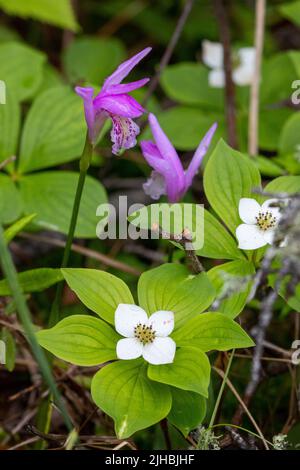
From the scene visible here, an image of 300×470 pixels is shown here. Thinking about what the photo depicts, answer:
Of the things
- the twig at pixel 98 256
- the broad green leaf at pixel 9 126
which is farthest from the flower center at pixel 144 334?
the broad green leaf at pixel 9 126

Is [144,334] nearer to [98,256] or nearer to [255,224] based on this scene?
[255,224]

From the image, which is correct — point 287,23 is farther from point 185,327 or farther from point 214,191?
point 185,327

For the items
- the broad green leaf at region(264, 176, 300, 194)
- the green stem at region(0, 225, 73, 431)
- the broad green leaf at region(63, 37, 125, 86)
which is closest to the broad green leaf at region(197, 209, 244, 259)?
the broad green leaf at region(264, 176, 300, 194)

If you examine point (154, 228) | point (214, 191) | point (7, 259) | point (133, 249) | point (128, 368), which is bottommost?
point (128, 368)

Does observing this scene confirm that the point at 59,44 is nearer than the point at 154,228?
No

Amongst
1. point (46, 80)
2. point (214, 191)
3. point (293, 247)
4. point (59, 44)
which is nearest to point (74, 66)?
point (46, 80)

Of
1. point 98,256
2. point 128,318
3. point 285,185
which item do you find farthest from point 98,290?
point 98,256
